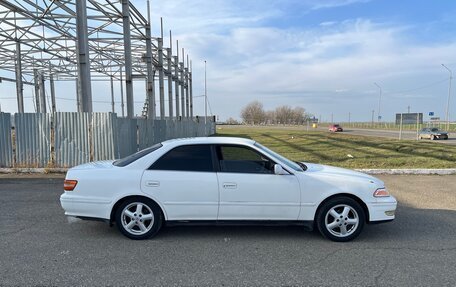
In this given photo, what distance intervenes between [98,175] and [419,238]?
4.71 metres

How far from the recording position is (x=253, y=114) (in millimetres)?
127875

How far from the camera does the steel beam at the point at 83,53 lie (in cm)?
1106

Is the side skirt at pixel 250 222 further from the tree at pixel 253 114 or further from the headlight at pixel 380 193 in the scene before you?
the tree at pixel 253 114

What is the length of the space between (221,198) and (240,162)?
26.1 inches

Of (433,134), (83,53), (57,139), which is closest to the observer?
(57,139)

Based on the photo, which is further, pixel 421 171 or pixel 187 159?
pixel 421 171

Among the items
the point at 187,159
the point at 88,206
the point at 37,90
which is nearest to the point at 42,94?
the point at 37,90

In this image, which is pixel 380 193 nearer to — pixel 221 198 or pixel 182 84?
pixel 221 198

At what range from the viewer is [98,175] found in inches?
169

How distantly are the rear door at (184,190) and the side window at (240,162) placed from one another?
9.8 inches

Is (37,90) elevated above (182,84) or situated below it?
below

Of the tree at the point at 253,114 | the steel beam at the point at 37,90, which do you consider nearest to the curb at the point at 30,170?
the steel beam at the point at 37,90

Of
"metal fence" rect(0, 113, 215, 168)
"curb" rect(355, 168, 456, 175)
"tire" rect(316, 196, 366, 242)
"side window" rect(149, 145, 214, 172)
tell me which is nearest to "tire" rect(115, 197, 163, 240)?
"side window" rect(149, 145, 214, 172)

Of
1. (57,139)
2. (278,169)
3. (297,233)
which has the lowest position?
(297,233)
